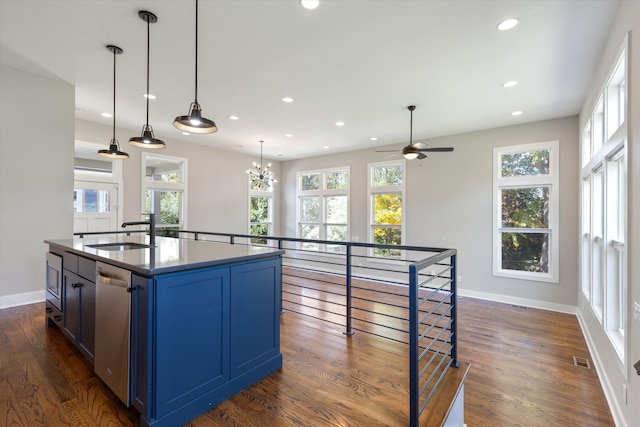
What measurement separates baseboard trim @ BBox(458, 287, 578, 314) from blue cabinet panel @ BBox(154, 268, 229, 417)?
4.90 meters

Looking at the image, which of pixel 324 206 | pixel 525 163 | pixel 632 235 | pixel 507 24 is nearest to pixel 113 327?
pixel 632 235

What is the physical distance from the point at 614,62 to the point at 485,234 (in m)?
3.40

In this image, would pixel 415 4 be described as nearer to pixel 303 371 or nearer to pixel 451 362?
pixel 451 362

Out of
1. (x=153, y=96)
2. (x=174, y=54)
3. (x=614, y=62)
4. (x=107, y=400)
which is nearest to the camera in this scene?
(x=107, y=400)

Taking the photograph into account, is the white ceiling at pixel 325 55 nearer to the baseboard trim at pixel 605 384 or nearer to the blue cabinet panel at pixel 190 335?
the blue cabinet panel at pixel 190 335

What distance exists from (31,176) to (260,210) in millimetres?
5050

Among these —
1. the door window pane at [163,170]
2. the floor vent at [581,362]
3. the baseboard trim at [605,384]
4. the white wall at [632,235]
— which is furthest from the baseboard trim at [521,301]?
the door window pane at [163,170]

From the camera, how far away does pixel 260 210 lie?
8445mm

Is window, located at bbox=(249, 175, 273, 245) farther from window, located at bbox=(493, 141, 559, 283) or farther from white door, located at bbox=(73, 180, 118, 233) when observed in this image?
window, located at bbox=(493, 141, 559, 283)

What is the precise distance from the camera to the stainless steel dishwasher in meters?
1.81

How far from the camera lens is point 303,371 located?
2.47 metres

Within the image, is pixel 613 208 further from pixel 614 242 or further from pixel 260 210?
pixel 260 210

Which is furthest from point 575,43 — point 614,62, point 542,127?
point 542,127

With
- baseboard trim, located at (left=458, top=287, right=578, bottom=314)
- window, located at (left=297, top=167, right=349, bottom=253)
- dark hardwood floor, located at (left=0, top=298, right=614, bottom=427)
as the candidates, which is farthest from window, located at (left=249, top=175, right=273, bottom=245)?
baseboard trim, located at (left=458, top=287, right=578, bottom=314)
